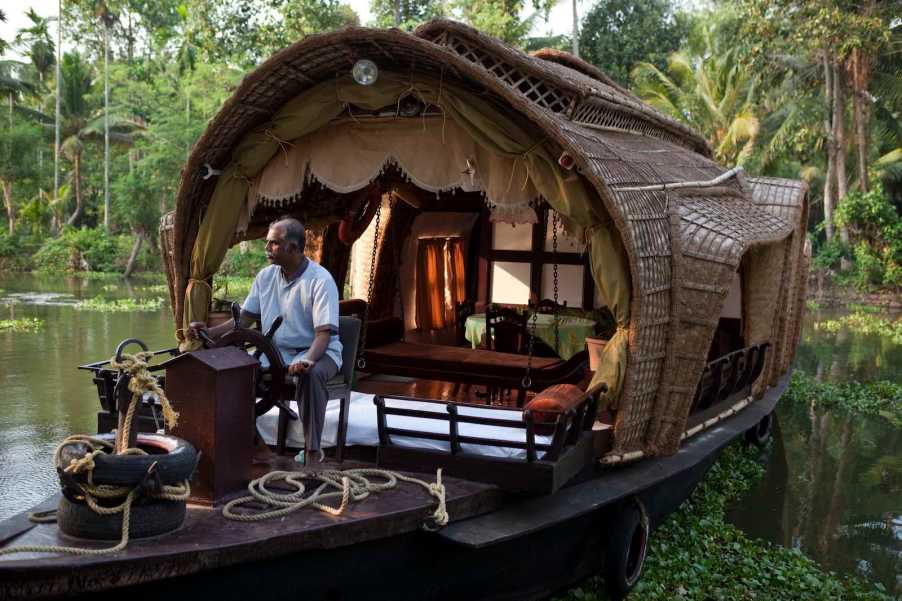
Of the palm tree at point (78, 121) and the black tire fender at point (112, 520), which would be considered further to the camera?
the palm tree at point (78, 121)

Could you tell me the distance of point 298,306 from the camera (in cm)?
472

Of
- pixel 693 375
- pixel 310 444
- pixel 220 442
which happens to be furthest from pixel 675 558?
pixel 220 442

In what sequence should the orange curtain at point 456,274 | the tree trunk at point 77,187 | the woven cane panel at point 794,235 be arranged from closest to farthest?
1. the woven cane panel at point 794,235
2. the orange curtain at point 456,274
3. the tree trunk at point 77,187

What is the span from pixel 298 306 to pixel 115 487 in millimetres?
1687

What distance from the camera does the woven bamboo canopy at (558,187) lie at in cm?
503

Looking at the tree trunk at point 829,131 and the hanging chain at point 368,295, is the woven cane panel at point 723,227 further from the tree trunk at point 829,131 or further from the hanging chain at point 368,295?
the tree trunk at point 829,131

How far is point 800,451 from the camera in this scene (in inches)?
337

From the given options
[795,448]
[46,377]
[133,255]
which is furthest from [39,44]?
[795,448]

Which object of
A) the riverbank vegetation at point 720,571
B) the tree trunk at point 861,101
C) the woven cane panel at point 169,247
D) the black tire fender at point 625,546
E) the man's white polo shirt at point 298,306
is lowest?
the riverbank vegetation at point 720,571

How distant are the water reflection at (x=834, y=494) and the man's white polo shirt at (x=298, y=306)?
3499 millimetres

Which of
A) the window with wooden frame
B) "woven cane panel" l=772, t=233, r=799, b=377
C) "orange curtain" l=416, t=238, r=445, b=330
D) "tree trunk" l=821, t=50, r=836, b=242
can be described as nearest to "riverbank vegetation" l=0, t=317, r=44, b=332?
"orange curtain" l=416, t=238, r=445, b=330

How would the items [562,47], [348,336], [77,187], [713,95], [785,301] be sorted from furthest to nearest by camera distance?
1. [77,187]
2. [562,47]
3. [713,95]
4. [785,301]
5. [348,336]

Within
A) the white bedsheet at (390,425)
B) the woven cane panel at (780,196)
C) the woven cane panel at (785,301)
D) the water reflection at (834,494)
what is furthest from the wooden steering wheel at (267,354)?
the woven cane panel at (780,196)

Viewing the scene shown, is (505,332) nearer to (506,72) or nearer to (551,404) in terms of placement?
(506,72)
